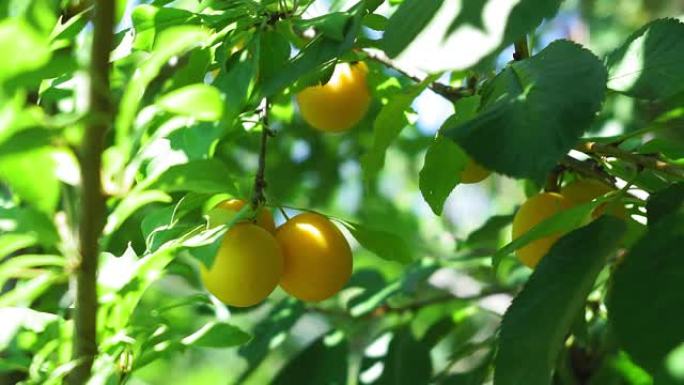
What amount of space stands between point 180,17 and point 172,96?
0.24 metres

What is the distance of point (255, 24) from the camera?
0.70 m

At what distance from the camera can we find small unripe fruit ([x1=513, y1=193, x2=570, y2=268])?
768mm

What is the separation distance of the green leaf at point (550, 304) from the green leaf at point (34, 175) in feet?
0.91

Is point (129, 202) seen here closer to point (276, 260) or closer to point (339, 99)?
point (276, 260)

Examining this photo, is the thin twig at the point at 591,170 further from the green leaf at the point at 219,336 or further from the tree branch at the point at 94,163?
the tree branch at the point at 94,163

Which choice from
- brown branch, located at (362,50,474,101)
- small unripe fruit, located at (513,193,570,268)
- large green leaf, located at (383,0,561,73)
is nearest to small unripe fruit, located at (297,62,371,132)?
brown branch, located at (362,50,474,101)

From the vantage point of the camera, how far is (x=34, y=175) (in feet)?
1.43

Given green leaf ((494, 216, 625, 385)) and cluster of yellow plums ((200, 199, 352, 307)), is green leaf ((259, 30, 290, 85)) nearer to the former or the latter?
cluster of yellow plums ((200, 199, 352, 307))

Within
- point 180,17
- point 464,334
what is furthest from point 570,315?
point 464,334

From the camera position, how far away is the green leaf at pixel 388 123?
687mm

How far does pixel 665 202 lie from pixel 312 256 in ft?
0.80

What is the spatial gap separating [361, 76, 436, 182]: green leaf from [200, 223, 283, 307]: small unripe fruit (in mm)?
100

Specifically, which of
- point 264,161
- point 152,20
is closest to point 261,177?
point 264,161

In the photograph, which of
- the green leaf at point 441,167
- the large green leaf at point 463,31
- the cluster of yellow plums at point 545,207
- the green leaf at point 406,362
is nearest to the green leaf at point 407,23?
the large green leaf at point 463,31
